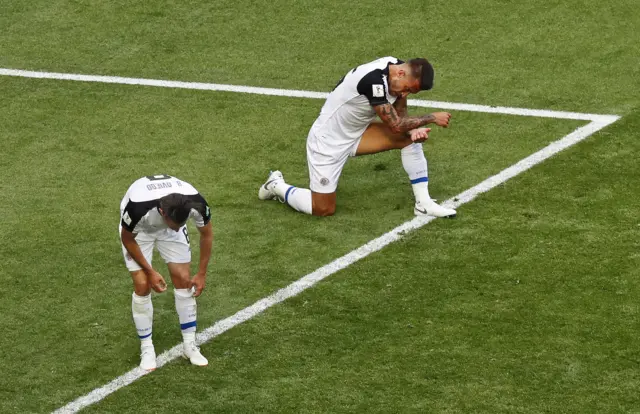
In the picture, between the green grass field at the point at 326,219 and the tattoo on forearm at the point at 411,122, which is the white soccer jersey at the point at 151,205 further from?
the tattoo on forearm at the point at 411,122

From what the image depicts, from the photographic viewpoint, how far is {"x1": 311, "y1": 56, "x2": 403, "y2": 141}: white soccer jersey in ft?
36.7

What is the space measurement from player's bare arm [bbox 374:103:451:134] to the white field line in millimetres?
905

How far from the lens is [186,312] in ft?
30.5

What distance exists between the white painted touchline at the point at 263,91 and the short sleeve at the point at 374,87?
2770 millimetres

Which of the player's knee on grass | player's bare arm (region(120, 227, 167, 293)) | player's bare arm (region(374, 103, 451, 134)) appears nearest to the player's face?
player's bare arm (region(374, 103, 451, 134))

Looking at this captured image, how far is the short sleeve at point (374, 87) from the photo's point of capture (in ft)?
36.6

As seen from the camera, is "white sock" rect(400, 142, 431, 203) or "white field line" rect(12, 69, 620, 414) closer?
"white field line" rect(12, 69, 620, 414)

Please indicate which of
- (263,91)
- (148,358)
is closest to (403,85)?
(148,358)

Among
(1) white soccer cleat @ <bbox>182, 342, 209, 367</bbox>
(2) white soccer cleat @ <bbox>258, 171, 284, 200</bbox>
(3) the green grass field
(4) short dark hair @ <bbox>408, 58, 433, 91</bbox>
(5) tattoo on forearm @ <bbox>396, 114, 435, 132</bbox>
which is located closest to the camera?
(3) the green grass field

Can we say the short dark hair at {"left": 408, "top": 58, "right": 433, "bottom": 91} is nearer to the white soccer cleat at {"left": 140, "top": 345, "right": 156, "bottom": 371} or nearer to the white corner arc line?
the white corner arc line

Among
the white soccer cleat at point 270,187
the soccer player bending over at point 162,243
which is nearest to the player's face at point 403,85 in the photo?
the white soccer cleat at point 270,187

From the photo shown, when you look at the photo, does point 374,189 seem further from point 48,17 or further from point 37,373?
point 48,17

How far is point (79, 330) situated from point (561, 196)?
4774mm

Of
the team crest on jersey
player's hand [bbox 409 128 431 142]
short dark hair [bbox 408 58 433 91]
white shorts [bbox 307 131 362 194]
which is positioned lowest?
white shorts [bbox 307 131 362 194]
